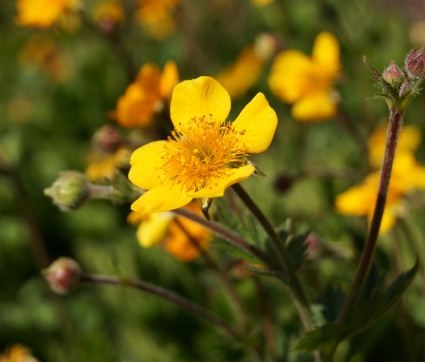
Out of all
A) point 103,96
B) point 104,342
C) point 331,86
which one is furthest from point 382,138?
point 103,96

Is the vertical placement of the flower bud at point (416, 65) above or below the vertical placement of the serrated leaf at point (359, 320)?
above

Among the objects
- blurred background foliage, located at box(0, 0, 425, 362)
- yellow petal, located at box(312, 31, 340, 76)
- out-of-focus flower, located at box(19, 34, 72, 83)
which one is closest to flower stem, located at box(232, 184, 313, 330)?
blurred background foliage, located at box(0, 0, 425, 362)

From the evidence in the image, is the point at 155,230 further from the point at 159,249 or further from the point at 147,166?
the point at 159,249

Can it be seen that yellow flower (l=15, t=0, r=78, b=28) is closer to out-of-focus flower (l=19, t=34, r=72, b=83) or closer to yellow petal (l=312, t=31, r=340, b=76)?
yellow petal (l=312, t=31, r=340, b=76)

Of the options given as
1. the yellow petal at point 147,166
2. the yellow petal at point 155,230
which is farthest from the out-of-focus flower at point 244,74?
the yellow petal at point 147,166

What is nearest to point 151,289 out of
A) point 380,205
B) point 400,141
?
point 380,205

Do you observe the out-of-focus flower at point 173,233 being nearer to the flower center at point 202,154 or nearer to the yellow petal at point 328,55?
the flower center at point 202,154
